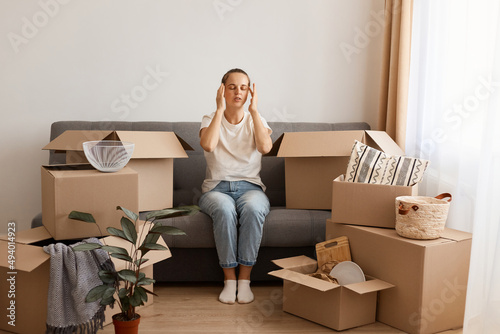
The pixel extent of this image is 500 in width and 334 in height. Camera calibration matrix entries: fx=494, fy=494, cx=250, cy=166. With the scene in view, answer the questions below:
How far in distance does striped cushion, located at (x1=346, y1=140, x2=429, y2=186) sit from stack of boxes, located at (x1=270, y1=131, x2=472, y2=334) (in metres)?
0.07

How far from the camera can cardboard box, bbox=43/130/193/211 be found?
2449 mm

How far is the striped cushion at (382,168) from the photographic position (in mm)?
2154

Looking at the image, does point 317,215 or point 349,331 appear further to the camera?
point 317,215

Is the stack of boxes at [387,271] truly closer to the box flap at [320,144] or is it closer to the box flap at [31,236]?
the box flap at [320,144]

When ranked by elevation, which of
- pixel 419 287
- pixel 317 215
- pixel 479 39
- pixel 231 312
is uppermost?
pixel 479 39

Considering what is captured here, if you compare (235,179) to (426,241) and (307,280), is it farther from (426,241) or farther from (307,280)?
(426,241)

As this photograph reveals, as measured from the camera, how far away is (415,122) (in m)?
2.78

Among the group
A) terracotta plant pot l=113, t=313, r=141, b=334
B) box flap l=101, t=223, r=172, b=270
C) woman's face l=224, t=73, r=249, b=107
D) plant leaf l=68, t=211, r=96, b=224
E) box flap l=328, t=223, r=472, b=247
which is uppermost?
woman's face l=224, t=73, r=249, b=107

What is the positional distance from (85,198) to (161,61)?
5.27 ft

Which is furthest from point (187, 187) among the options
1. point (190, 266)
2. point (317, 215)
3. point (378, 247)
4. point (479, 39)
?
point (479, 39)

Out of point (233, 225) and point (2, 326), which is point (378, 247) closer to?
point (233, 225)

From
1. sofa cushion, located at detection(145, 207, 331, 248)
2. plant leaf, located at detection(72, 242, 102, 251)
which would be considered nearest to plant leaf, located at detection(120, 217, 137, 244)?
plant leaf, located at detection(72, 242, 102, 251)

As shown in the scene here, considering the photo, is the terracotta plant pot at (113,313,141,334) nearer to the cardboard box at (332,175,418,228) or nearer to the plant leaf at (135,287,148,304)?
the plant leaf at (135,287,148,304)

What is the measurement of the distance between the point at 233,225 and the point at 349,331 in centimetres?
72
